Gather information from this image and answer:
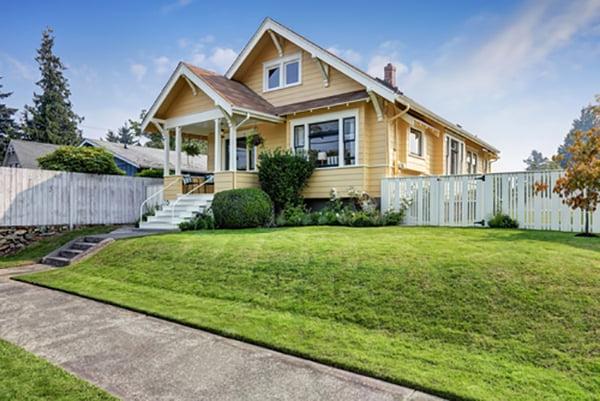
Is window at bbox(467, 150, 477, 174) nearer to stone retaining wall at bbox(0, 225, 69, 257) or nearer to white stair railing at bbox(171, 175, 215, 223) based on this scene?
white stair railing at bbox(171, 175, 215, 223)

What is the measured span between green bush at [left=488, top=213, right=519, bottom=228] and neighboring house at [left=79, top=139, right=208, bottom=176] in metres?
18.7

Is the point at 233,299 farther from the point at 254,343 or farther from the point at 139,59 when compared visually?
the point at 139,59

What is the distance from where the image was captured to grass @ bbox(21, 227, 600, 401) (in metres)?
3.63

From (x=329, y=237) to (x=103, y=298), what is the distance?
15.0 ft

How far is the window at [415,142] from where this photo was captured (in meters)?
14.9

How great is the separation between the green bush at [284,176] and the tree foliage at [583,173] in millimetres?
7475

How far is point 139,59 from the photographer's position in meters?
19.0

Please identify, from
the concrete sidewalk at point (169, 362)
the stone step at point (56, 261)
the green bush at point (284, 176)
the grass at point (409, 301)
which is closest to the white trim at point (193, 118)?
the green bush at point (284, 176)

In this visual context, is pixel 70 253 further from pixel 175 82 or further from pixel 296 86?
pixel 296 86

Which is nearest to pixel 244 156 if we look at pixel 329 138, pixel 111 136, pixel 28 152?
pixel 329 138

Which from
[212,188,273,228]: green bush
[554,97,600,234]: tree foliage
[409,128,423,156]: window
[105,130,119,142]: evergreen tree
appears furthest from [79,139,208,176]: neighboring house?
[105,130,119,142]: evergreen tree

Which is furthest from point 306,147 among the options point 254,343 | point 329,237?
point 254,343

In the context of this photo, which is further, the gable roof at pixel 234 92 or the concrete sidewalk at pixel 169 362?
the gable roof at pixel 234 92

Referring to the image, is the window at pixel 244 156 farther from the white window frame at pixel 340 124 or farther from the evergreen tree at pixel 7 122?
the evergreen tree at pixel 7 122
